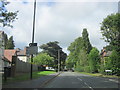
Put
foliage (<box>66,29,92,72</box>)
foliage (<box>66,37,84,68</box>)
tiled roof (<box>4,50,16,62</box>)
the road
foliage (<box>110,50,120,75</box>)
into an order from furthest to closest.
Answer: foliage (<box>66,37,84,68</box>) < foliage (<box>66,29,92,72</box>) < tiled roof (<box>4,50,16,62</box>) < foliage (<box>110,50,120,75</box>) < the road

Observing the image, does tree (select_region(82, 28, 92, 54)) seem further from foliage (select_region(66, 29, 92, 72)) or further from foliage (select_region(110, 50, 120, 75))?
foliage (select_region(110, 50, 120, 75))

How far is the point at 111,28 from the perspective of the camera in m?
53.7

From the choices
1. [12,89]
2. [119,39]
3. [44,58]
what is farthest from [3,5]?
[44,58]

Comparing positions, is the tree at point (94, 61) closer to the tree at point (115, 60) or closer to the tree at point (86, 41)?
the tree at point (115, 60)

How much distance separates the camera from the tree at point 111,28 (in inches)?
2001

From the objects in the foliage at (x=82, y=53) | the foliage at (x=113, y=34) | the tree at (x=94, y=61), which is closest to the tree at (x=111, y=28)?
the foliage at (x=113, y=34)

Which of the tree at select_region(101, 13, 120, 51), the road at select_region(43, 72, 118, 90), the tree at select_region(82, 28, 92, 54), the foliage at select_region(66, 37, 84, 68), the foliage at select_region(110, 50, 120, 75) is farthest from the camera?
the foliage at select_region(66, 37, 84, 68)

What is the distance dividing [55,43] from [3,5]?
311 ft

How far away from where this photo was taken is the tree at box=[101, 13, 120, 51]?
167ft

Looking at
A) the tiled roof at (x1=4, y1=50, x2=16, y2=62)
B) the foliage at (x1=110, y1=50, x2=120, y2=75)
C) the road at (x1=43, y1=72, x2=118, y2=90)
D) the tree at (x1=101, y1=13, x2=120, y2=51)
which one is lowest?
the road at (x1=43, y1=72, x2=118, y2=90)

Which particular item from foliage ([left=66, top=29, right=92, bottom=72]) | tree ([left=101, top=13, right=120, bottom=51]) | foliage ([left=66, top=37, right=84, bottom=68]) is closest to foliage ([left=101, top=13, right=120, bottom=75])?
tree ([left=101, top=13, right=120, bottom=51])

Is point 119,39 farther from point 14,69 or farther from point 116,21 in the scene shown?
point 14,69

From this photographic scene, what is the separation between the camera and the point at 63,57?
12538 cm

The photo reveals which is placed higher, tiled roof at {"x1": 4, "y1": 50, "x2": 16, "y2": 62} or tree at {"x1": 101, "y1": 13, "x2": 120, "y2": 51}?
tree at {"x1": 101, "y1": 13, "x2": 120, "y2": 51}
